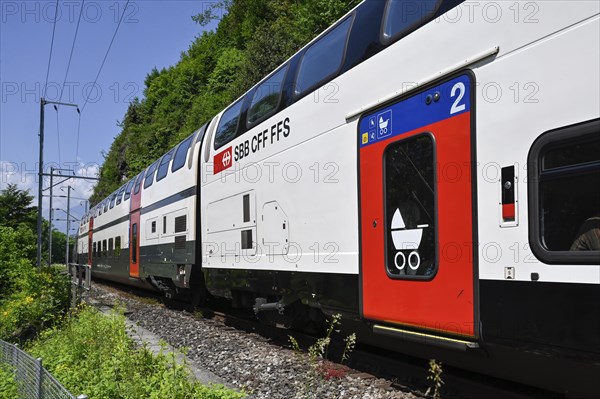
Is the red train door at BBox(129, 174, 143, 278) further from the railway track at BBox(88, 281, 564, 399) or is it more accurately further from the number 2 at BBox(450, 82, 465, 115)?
the number 2 at BBox(450, 82, 465, 115)

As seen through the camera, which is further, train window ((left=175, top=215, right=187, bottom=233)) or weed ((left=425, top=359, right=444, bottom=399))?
train window ((left=175, top=215, right=187, bottom=233))

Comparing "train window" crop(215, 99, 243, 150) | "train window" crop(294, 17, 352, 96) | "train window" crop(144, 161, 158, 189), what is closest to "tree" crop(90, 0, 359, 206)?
"train window" crop(144, 161, 158, 189)

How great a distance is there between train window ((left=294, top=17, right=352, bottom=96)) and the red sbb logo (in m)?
2.50

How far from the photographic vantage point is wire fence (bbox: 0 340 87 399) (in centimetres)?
401

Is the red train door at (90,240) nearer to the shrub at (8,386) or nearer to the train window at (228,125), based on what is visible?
the train window at (228,125)

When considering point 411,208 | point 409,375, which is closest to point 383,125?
point 411,208

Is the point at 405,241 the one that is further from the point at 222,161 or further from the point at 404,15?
the point at 222,161

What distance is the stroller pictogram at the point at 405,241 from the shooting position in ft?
14.4

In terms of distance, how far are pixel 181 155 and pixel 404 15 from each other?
8219 millimetres

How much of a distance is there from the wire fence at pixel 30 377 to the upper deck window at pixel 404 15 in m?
3.88

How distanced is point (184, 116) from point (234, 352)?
32846 millimetres

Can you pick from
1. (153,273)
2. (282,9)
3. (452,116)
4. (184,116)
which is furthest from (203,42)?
(452,116)

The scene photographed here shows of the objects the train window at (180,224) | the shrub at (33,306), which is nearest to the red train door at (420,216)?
the train window at (180,224)

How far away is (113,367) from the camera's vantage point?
5.70 m
